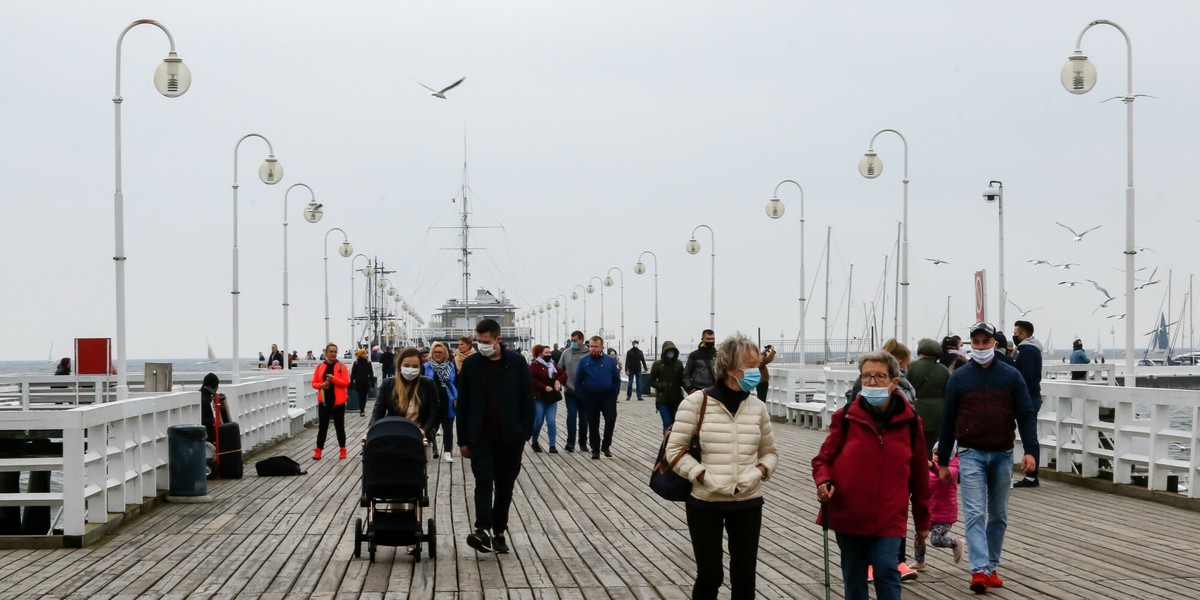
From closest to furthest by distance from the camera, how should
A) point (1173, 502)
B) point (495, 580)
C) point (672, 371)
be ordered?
point (495, 580)
point (1173, 502)
point (672, 371)

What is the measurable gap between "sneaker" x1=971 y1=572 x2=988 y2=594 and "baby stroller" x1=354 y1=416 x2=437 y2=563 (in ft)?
12.5

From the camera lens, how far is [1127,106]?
60.2 ft

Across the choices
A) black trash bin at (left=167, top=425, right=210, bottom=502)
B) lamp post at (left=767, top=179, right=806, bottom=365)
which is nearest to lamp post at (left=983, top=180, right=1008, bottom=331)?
lamp post at (left=767, top=179, right=806, bottom=365)

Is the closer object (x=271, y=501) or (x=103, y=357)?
(x=271, y=501)

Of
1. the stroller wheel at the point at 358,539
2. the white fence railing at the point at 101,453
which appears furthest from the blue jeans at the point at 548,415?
the stroller wheel at the point at 358,539

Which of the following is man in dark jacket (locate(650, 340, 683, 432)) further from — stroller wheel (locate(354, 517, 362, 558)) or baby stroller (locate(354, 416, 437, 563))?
baby stroller (locate(354, 416, 437, 563))

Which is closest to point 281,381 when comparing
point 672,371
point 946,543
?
point 672,371

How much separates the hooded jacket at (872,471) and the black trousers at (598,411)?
13.1m

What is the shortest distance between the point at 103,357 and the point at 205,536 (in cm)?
2443

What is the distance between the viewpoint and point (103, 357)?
34.5 meters

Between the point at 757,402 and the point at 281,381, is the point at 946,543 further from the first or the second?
the point at 281,381

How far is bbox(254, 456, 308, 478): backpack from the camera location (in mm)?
17594

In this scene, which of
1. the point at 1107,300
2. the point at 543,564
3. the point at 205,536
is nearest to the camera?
the point at 543,564

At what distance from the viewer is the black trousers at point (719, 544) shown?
689 centimetres
